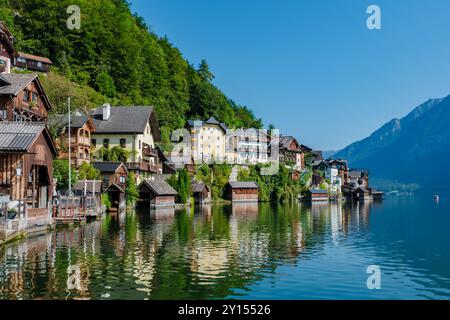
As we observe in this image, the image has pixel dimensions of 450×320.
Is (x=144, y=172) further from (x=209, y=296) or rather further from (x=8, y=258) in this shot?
(x=209, y=296)

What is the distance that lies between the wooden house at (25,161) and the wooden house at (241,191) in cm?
A: 7341

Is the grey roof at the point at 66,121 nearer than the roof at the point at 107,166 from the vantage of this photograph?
Yes

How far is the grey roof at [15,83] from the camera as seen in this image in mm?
49781

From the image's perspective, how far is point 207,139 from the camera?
410ft

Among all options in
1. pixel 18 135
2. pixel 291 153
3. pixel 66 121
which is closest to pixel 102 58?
pixel 66 121

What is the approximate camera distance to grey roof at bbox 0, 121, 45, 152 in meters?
35.9

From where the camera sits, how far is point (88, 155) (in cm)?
7231

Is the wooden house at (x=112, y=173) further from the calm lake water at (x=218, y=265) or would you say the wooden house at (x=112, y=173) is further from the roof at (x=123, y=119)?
the calm lake water at (x=218, y=265)

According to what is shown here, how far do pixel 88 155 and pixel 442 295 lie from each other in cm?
5995

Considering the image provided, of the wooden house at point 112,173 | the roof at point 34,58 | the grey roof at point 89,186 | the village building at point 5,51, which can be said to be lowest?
the grey roof at point 89,186

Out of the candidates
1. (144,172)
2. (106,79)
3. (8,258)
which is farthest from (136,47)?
(8,258)

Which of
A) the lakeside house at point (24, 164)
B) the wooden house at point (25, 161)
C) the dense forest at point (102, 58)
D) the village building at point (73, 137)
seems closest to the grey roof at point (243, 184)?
the dense forest at point (102, 58)
